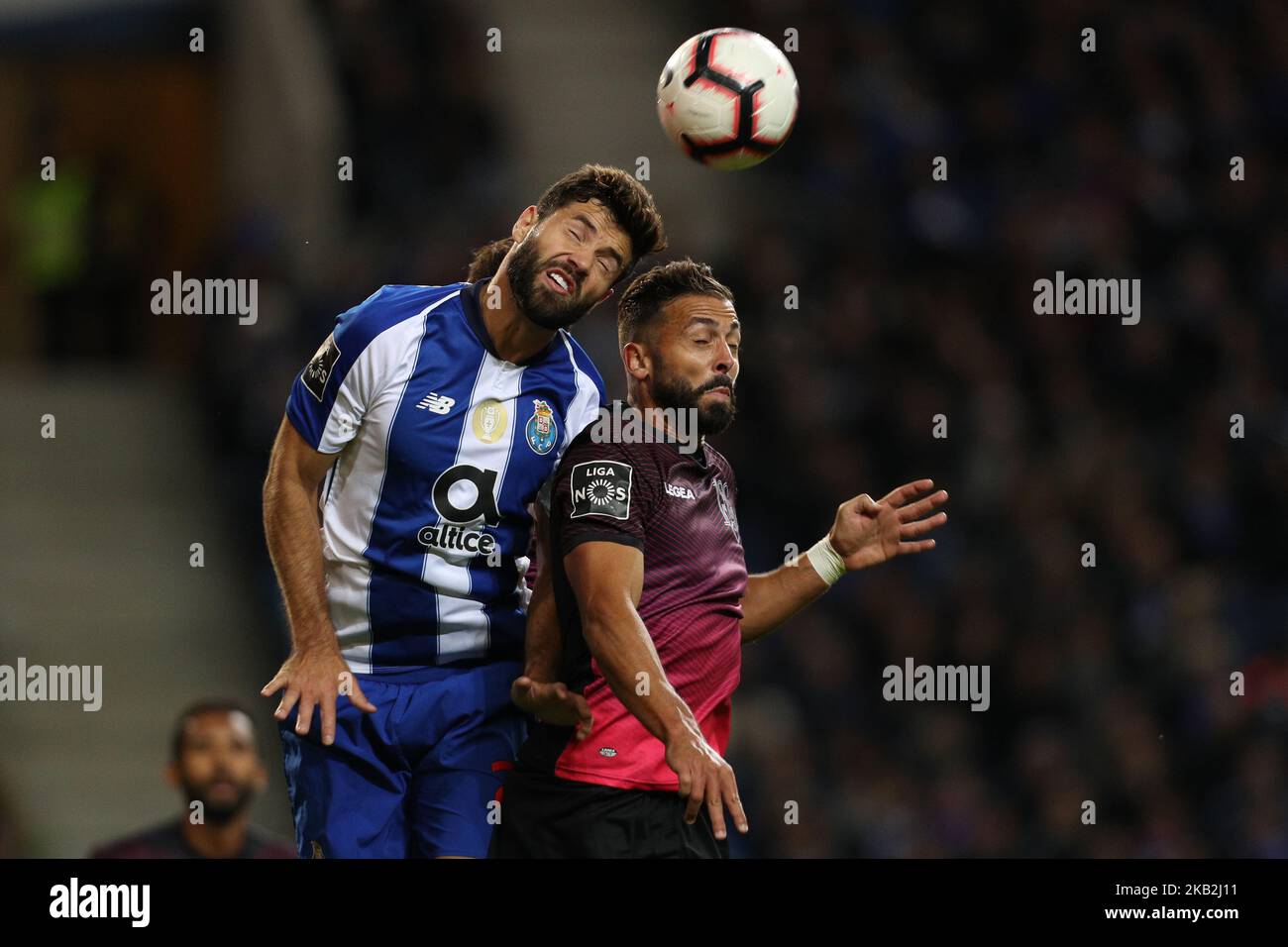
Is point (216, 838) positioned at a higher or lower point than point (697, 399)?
lower

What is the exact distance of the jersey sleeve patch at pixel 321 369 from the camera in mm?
4656

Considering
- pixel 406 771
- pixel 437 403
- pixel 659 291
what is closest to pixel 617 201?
pixel 659 291

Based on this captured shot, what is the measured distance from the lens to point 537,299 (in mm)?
4633

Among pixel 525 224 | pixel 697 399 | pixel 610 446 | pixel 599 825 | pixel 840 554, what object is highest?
pixel 525 224

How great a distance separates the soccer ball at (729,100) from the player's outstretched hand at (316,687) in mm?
1889

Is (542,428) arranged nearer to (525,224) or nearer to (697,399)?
(697,399)

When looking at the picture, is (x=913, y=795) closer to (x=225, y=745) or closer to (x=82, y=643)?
(x=225, y=745)

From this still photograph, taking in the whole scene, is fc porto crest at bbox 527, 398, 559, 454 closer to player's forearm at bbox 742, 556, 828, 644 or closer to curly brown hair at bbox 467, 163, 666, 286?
curly brown hair at bbox 467, 163, 666, 286

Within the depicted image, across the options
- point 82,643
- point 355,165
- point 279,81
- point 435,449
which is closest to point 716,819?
point 435,449

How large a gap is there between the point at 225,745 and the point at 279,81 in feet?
21.1

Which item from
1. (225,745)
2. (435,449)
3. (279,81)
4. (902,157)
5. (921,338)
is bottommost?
(225,745)

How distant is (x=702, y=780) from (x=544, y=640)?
752 mm

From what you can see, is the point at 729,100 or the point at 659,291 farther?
the point at 729,100
